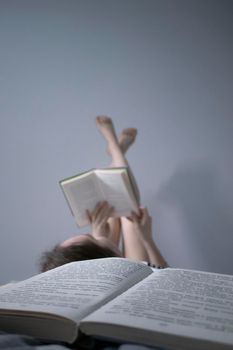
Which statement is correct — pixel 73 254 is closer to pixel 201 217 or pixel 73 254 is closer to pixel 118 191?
pixel 118 191

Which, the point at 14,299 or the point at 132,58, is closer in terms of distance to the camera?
the point at 14,299

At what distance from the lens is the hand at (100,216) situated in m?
1.37

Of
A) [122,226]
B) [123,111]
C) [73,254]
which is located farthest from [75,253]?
[123,111]

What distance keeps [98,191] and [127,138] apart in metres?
0.26

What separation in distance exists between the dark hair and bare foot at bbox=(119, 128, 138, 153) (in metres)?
0.50

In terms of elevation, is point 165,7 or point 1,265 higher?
point 165,7

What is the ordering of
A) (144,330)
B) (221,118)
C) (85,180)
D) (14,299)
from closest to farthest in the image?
(144,330), (14,299), (85,180), (221,118)

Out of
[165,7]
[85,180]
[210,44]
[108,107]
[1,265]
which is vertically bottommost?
[1,265]

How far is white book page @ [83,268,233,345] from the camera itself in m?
0.41

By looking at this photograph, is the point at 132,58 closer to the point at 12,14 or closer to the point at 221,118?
the point at 221,118

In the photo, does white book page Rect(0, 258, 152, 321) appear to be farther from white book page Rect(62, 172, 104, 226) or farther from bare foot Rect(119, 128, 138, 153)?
bare foot Rect(119, 128, 138, 153)

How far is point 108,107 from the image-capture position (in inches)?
63.9

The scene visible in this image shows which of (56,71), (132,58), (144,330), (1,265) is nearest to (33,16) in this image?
(56,71)

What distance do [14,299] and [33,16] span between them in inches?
56.2
